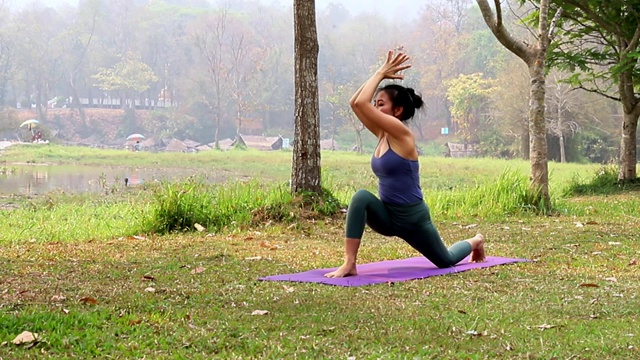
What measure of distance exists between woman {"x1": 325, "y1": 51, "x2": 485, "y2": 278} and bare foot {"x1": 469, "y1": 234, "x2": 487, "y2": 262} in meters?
0.52

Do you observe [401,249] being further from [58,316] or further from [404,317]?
[58,316]

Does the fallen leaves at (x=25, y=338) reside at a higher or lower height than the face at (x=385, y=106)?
lower

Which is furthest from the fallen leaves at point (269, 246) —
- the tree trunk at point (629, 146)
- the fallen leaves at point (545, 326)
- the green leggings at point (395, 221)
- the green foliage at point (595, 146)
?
the green foliage at point (595, 146)

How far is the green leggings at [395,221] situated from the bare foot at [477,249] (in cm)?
48

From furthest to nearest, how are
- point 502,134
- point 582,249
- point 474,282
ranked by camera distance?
point 502,134 → point 582,249 → point 474,282

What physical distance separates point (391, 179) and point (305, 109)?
432 centimetres

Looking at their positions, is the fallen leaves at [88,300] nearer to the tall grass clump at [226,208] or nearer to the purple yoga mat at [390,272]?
the purple yoga mat at [390,272]

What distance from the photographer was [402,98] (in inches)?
243

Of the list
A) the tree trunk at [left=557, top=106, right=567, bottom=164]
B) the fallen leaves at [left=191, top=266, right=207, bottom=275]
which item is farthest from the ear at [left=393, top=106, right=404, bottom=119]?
the tree trunk at [left=557, top=106, right=567, bottom=164]

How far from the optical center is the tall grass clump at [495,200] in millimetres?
11422

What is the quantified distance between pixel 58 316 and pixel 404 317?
5.95 ft

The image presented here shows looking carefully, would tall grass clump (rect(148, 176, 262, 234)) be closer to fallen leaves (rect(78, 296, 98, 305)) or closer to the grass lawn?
the grass lawn

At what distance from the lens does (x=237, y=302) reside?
4.84 metres

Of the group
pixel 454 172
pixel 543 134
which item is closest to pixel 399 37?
pixel 454 172
